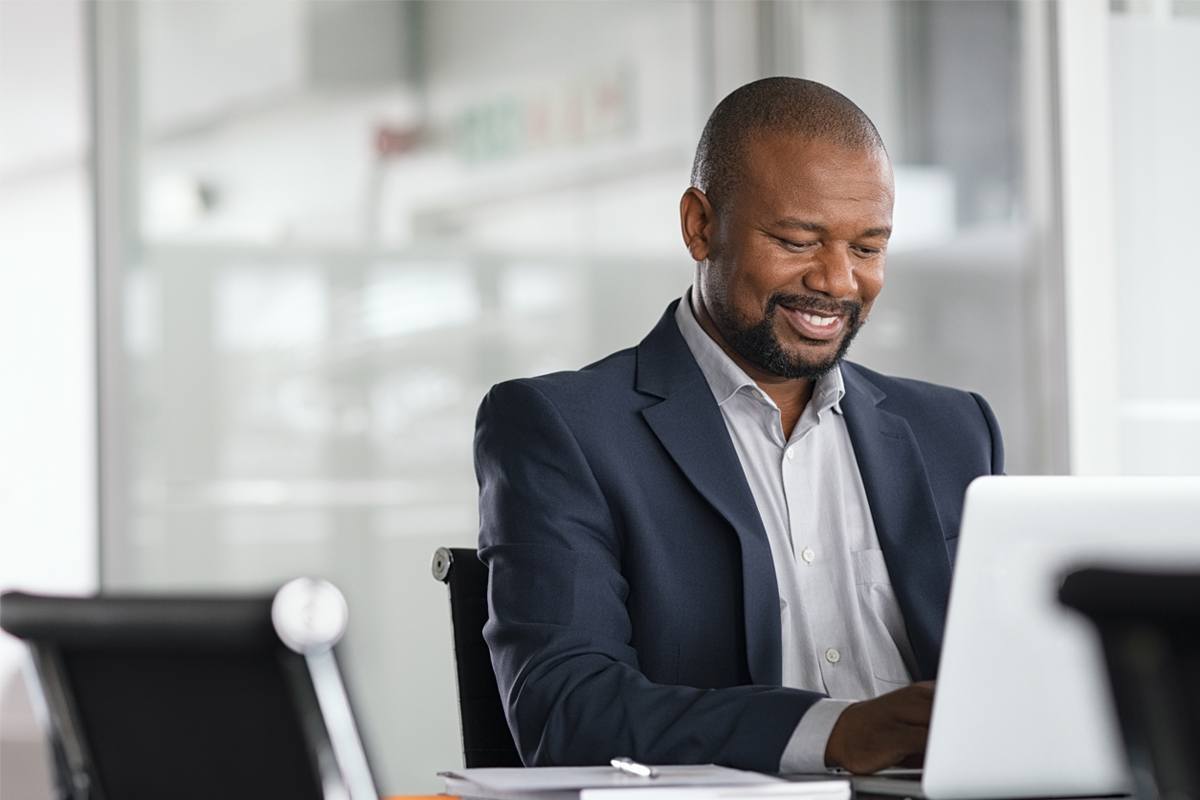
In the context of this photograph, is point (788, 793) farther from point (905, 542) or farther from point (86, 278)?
point (86, 278)

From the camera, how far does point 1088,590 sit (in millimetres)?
692

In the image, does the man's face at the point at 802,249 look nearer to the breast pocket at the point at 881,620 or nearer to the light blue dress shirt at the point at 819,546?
the light blue dress shirt at the point at 819,546

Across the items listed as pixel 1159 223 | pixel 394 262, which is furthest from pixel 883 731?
pixel 394 262

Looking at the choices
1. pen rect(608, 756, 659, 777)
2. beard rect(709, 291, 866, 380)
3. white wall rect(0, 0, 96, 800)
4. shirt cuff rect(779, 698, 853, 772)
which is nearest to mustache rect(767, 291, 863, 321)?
beard rect(709, 291, 866, 380)

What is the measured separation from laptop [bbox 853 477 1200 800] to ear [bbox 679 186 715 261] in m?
0.96

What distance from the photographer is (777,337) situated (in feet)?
7.01

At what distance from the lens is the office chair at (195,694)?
0.92m

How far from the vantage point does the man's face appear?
2.10 m

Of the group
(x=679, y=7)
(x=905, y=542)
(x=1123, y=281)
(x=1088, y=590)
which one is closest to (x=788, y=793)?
(x=1088, y=590)

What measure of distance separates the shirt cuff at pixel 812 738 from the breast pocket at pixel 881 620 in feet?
1.47

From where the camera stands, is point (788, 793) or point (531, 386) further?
point (531, 386)

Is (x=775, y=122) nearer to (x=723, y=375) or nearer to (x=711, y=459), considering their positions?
(x=723, y=375)

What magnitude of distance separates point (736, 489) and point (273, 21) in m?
2.40

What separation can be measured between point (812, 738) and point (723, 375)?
689mm
